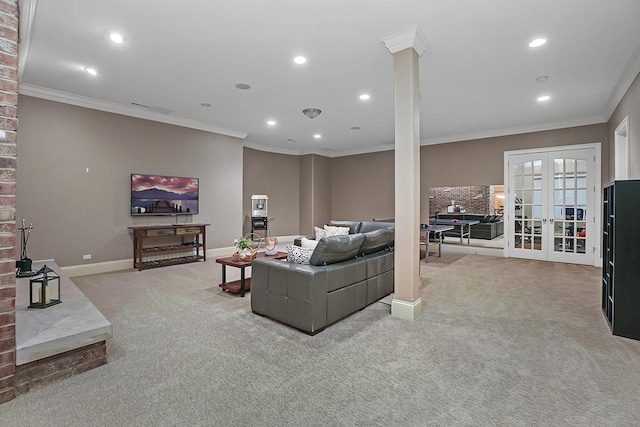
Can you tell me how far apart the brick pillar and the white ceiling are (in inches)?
46.5

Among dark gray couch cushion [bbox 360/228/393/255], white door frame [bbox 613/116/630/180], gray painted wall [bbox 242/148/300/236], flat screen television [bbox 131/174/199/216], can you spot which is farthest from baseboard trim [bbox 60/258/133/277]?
white door frame [bbox 613/116/630/180]

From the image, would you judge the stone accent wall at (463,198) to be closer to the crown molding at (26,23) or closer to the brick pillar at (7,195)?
the crown molding at (26,23)

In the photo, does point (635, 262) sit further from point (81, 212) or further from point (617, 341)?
point (81, 212)

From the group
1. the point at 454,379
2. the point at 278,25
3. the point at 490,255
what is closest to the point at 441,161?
the point at 490,255

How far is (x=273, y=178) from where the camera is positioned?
956cm

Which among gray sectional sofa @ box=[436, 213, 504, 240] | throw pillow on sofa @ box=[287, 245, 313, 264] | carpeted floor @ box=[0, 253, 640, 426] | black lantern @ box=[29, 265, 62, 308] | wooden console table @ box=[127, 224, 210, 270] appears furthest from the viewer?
gray sectional sofa @ box=[436, 213, 504, 240]

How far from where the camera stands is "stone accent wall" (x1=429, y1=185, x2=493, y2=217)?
8320 mm

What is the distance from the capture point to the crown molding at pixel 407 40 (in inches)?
126

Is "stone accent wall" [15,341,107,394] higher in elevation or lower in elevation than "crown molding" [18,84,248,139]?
lower

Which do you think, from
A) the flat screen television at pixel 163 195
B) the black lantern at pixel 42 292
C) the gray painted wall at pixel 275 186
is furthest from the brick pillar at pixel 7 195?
the gray painted wall at pixel 275 186

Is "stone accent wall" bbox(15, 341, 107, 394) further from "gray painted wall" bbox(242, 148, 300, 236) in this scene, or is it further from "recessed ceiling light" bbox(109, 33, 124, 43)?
"gray painted wall" bbox(242, 148, 300, 236)

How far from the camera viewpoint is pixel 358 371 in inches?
91.6

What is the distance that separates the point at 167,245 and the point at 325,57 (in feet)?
15.3

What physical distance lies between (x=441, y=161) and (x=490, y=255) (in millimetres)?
2607
